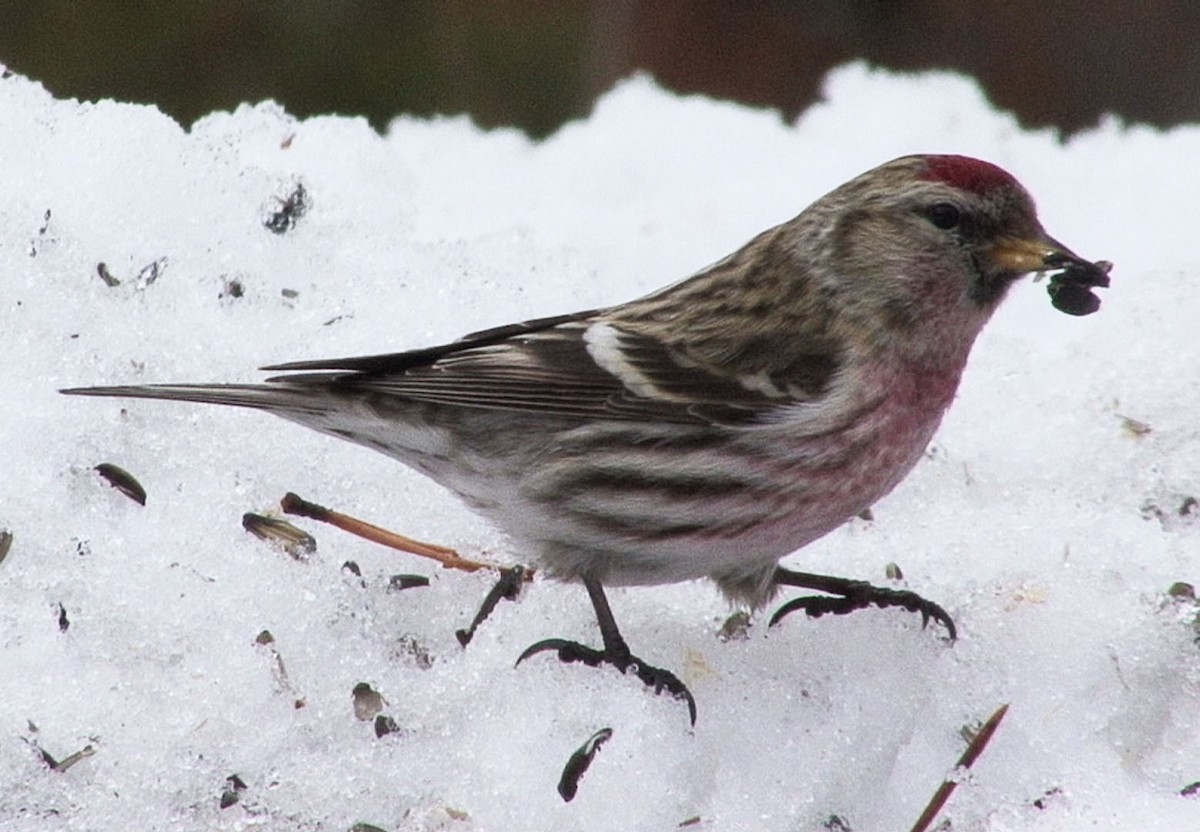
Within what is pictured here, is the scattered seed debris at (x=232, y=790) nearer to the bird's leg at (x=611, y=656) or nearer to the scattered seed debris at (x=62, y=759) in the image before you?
the scattered seed debris at (x=62, y=759)

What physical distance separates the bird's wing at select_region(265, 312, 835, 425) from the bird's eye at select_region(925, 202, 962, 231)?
1.34 ft

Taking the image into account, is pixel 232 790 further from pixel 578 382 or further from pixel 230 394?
pixel 578 382

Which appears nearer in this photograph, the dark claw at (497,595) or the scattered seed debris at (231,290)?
the dark claw at (497,595)

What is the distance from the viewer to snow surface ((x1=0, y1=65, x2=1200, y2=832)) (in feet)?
9.57

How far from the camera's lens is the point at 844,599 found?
11.1ft

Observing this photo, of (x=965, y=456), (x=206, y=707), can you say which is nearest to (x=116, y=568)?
(x=206, y=707)

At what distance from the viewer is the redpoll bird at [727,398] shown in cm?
327

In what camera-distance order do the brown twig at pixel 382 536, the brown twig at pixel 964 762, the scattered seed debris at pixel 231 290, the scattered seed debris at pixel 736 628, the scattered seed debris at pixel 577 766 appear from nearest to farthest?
1. the scattered seed debris at pixel 577 766
2. the brown twig at pixel 964 762
3. the scattered seed debris at pixel 736 628
4. the brown twig at pixel 382 536
5. the scattered seed debris at pixel 231 290

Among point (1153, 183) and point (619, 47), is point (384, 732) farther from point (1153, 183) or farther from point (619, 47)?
point (619, 47)

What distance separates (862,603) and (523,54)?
3.72 meters

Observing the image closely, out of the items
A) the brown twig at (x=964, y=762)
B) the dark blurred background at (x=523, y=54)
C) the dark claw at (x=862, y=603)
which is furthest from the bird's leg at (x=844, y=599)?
the dark blurred background at (x=523, y=54)

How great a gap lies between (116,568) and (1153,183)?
2.88 meters

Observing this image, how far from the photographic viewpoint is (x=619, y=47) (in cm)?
640

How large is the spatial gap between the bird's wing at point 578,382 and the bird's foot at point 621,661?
0.43m
